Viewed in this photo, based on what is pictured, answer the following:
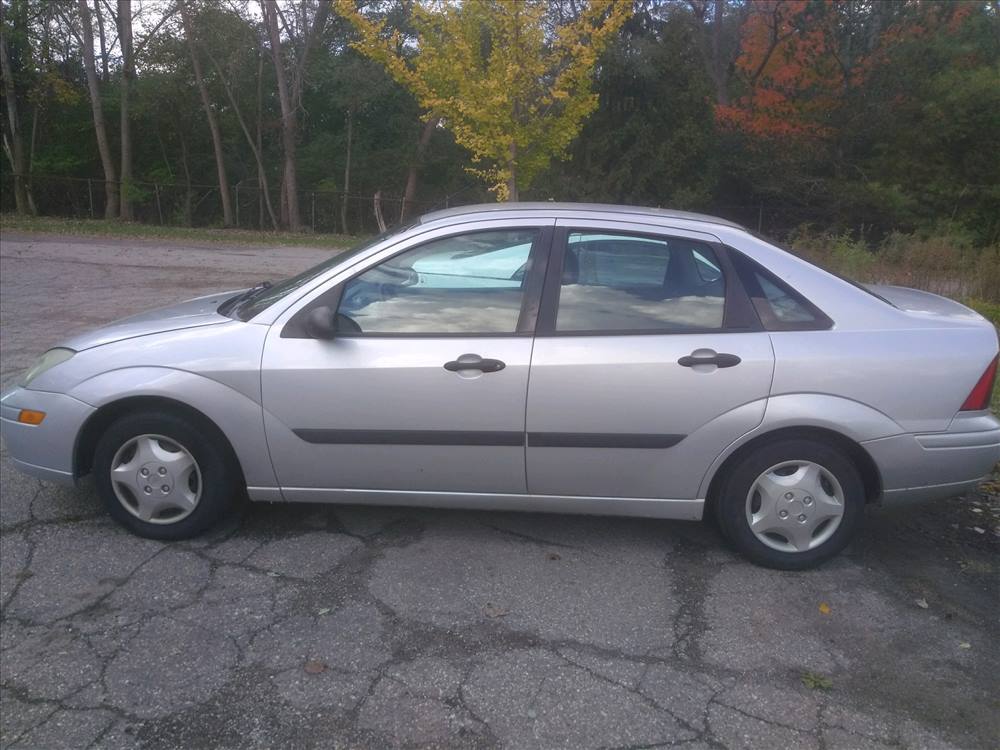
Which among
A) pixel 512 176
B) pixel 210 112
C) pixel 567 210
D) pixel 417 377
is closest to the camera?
pixel 417 377

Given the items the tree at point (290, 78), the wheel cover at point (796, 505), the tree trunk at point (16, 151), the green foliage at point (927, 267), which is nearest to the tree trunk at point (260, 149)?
the tree at point (290, 78)

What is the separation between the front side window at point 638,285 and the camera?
4156mm

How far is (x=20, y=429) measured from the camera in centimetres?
445

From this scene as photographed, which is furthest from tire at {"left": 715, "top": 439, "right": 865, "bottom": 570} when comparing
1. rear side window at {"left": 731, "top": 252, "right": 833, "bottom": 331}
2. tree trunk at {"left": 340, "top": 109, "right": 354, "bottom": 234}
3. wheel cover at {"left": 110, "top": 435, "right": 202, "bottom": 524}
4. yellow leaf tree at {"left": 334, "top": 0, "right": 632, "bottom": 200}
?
tree trunk at {"left": 340, "top": 109, "right": 354, "bottom": 234}

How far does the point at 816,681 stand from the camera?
11.0 ft

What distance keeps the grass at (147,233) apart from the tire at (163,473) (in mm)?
20583

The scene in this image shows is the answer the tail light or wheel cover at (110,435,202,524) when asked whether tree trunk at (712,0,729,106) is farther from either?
wheel cover at (110,435,202,524)

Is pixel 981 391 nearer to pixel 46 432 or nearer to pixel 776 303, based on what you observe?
pixel 776 303

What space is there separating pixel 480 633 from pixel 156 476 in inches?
69.6

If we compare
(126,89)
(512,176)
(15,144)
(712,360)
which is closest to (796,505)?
(712,360)

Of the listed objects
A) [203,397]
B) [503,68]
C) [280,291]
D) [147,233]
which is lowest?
[147,233]

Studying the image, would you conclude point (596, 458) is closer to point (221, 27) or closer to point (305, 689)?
point (305, 689)

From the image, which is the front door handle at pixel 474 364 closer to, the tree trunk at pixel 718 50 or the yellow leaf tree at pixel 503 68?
the yellow leaf tree at pixel 503 68

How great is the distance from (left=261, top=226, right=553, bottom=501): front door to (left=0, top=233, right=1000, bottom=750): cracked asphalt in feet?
1.40
